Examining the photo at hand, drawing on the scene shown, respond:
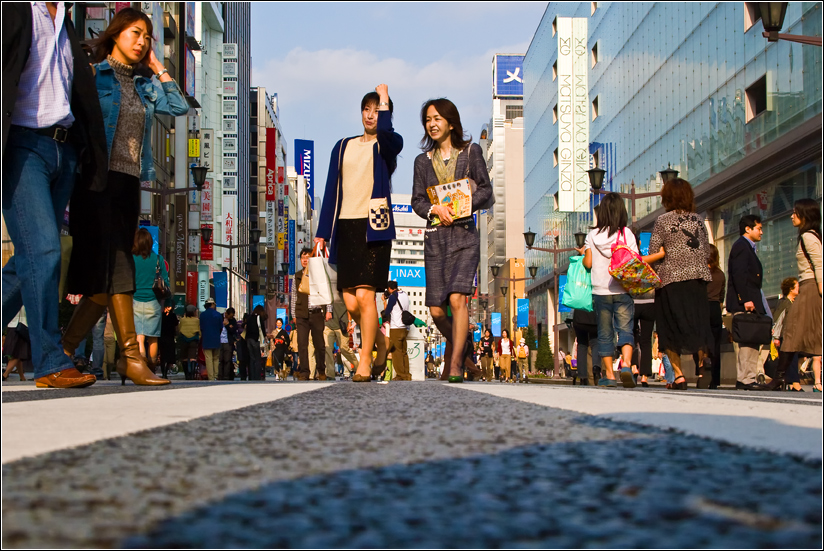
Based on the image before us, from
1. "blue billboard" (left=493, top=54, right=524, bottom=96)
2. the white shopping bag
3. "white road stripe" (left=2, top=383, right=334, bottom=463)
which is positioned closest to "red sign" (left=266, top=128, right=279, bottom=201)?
"blue billboard" (left=493, top=54, right=524, bottom=96)

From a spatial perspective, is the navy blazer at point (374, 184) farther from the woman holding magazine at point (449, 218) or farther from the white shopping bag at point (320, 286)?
the white shopping bag at point (320, 286)

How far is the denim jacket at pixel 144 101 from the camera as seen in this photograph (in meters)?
6.59

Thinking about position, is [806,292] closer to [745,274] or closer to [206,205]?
[745,274]

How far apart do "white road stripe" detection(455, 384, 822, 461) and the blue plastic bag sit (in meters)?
6.57


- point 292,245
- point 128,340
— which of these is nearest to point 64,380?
point 128,340

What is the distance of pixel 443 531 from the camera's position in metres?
1.48

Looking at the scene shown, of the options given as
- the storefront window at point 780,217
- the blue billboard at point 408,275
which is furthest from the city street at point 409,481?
the blue billboard at point 408,275

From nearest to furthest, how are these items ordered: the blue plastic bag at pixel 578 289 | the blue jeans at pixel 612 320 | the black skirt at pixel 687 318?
the black skirt at pixel 687 318
the blue jeans at pixel 612 320
the blue plastic bag at pixel 578 289

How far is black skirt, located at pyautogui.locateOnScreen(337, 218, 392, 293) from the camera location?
815 centimetres

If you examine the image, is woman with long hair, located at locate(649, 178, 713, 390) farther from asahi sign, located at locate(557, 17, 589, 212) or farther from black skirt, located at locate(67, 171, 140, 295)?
asahi sign, located at locate(557, 17, 589, 212)

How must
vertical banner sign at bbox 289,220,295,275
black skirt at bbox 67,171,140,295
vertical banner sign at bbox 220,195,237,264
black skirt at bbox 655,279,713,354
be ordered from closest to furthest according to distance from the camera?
black skirt at bbox 67,171,140,295
black skirt at bbox 655,279,713,354
vertical banner sign at bbox 220,195,237,264
vertical banner sign at bbox 289,220,295,275

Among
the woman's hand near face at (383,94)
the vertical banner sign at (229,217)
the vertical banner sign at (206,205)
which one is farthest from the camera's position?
the vertical banner sign at (229,217)

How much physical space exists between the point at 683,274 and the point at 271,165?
287 feet

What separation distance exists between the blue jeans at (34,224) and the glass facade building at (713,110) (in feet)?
64.9
